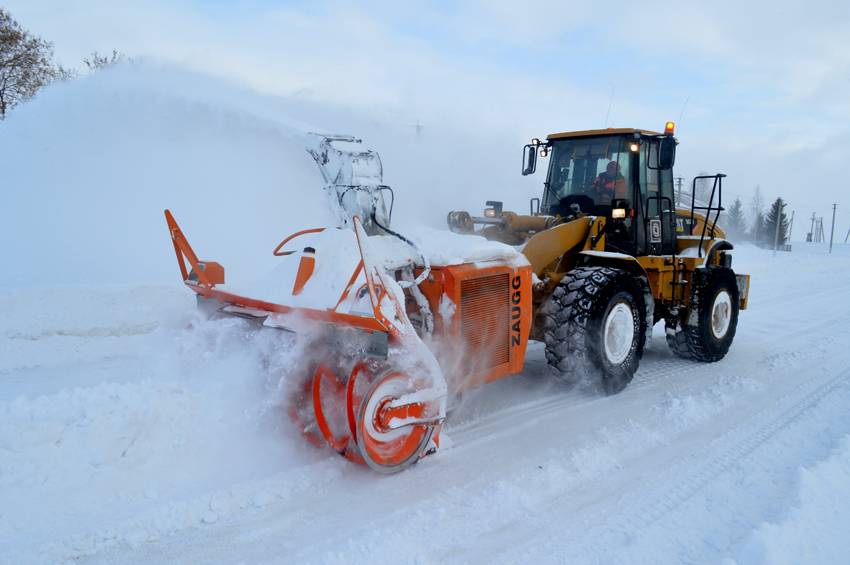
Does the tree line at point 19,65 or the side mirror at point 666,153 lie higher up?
the tree line at point 19,65

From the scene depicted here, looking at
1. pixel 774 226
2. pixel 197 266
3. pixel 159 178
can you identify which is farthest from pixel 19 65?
pixel 774 226

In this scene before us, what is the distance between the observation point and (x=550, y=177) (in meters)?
6.33

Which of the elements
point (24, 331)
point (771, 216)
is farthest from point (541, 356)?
point (771, 216)

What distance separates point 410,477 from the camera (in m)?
3.35

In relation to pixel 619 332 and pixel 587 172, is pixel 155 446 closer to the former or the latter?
pixel 619 332

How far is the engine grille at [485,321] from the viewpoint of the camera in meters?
3.93

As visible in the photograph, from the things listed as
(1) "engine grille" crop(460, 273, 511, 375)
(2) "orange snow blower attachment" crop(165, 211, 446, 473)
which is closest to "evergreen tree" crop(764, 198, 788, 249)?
(1) "engine grille" crop(460, 273, 511, 375)

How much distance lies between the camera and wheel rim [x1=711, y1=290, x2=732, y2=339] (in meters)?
6.64

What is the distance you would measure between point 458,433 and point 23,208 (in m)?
11.0

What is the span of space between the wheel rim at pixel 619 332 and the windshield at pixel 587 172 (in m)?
1.32

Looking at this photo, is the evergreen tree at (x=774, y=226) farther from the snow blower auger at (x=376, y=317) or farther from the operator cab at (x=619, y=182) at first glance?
the snow blower auger at (x=376, y=317)

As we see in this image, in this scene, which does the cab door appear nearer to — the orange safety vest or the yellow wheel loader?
the yellow wheel loader

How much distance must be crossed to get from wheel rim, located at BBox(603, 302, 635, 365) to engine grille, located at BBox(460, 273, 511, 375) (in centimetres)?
127

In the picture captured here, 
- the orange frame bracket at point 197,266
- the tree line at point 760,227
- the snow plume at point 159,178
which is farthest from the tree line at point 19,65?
the tree line at point 760,227
